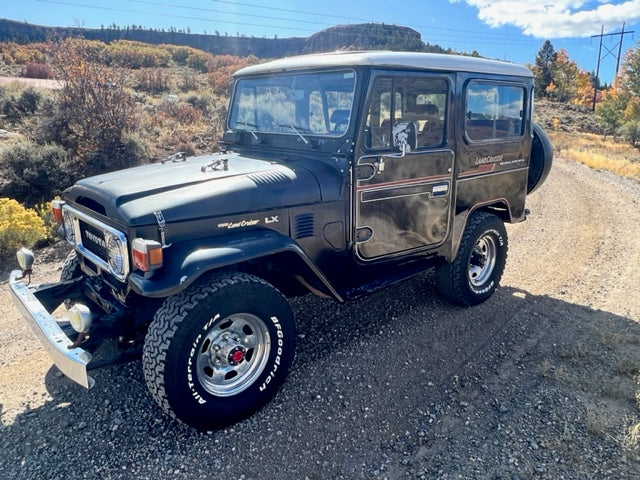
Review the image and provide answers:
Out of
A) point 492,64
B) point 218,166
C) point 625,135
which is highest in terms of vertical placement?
point 492,64

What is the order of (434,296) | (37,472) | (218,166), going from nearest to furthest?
(37,472) → (218,166) → (434,296)

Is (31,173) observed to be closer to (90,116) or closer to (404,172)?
(90,116)

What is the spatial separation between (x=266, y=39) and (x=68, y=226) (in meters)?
58.4

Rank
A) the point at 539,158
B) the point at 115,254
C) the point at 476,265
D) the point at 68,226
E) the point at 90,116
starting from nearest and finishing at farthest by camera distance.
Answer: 1. the point at 115,254
2. the point at 68,226
3. the point at 476,265
4. the point at 539,158
5. the point at 90,116

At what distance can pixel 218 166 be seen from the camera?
3695 millimetres

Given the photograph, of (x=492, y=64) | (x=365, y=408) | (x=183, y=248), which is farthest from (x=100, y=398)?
(x=492, y=64)

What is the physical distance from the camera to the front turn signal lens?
2742 millimetres

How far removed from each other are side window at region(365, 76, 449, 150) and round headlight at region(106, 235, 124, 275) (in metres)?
1.92

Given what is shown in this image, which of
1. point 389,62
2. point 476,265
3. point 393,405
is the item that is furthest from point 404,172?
point 393,405

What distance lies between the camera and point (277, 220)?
3.40 meters

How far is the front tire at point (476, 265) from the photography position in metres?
4.77

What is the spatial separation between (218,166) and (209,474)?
84.2 inches

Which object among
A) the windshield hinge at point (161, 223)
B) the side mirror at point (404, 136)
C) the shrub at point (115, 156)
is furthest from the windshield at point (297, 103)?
the shrub at point (115, 156)

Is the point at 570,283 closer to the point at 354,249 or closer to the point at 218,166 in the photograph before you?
the point at 354,249
